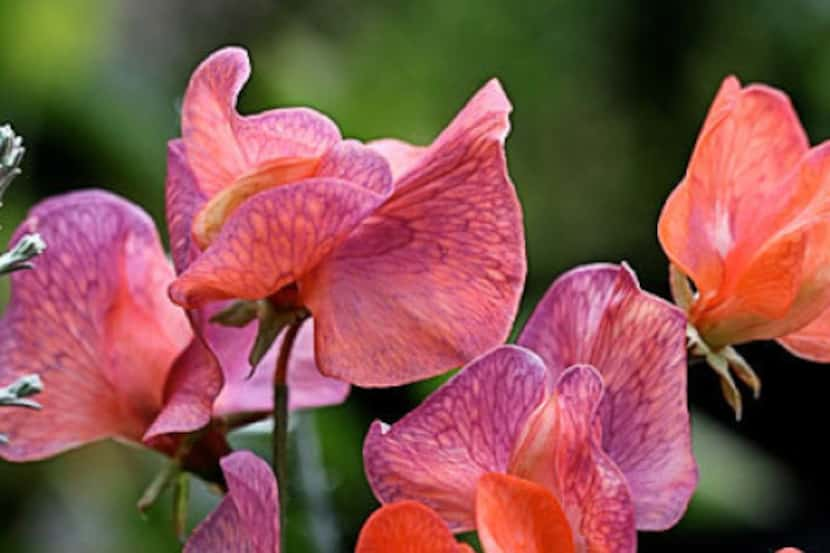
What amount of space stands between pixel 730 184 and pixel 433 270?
0.16 meters

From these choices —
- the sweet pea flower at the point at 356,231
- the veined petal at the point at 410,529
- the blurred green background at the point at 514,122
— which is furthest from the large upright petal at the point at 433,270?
the blurred green background at the point at 514,122

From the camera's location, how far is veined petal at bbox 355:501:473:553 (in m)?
0.54

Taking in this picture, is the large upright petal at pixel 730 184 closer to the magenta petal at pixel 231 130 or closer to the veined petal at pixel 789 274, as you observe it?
the veined petal at pixel 789 274

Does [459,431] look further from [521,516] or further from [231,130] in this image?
[231,130]

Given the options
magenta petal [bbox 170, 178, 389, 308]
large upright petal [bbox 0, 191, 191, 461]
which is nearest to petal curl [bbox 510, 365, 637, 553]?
magenta petal [bbox 170, 178, 389, 308]

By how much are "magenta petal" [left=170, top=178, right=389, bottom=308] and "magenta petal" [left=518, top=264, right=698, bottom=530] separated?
97 mm

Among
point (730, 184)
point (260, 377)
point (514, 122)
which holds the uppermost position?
point (730, 184)

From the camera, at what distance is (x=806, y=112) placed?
128 inches

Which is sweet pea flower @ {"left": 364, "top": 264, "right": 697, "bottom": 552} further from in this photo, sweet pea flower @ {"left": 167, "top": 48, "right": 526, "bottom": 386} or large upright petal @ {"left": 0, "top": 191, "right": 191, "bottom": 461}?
large upright petal @ {"left": 0, "top": 191, "right": 191, "bottom": 461}

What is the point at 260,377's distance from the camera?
78 cm

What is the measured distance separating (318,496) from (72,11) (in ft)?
7.06

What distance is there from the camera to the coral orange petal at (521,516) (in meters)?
0.56

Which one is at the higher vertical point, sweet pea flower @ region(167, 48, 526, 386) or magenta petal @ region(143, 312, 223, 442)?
sweet pea flower @ region(167, 48, 526, 386)

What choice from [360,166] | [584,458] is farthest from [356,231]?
[584,458]
